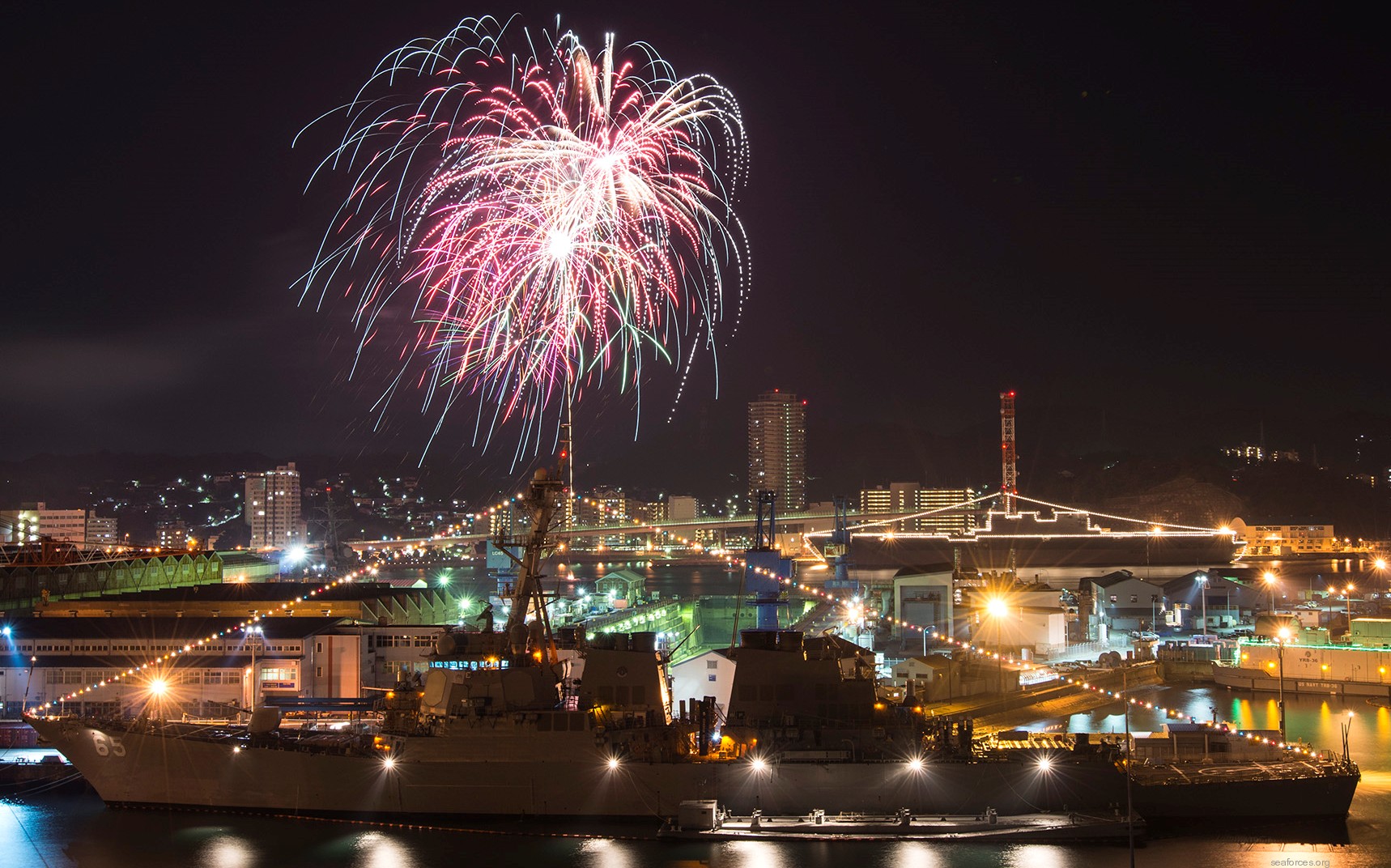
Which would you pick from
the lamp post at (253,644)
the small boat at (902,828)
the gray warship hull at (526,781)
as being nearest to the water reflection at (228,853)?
the gray warship hull at (526,781)

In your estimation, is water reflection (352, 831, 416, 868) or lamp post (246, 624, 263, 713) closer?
water reflection (352, 831, 416, 868)

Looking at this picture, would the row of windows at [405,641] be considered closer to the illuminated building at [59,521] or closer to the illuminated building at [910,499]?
the illuminated building at [59,521]

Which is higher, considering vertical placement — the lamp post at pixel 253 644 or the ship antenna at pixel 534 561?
the ship antenna at pixel 534 561

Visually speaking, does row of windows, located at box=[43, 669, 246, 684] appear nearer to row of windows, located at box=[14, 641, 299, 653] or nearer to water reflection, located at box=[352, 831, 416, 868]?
row of windows, located at box=[14, 641, 299, 653]

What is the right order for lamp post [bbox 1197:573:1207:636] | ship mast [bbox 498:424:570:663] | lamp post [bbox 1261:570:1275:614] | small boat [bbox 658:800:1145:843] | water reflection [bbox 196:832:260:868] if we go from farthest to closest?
1. lamp post [bbox 1261:570:1275:614]
2. lamp post [bbox 1197:573:1207:636]
3. ship mast [bbox 498:424:570:663]
4. small boat [bbox 658:800:1145:843]
5. water reflection [bbox 196:832:260:868]

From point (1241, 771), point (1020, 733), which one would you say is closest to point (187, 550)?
point (1020, 733)

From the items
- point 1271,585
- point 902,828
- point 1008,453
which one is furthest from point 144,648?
point 1008,453

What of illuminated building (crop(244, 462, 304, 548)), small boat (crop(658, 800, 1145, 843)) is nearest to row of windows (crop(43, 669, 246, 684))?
small boat (crop(658, 800, 1145, 843))

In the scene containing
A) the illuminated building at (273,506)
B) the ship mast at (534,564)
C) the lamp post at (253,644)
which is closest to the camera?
the ship mast at (534,564)

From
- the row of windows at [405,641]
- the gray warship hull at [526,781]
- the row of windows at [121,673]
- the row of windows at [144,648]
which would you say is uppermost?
the row of windows at [144,648]

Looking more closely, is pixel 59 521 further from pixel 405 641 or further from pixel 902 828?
pixel 902 828

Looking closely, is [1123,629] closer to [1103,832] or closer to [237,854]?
[1103,832]
